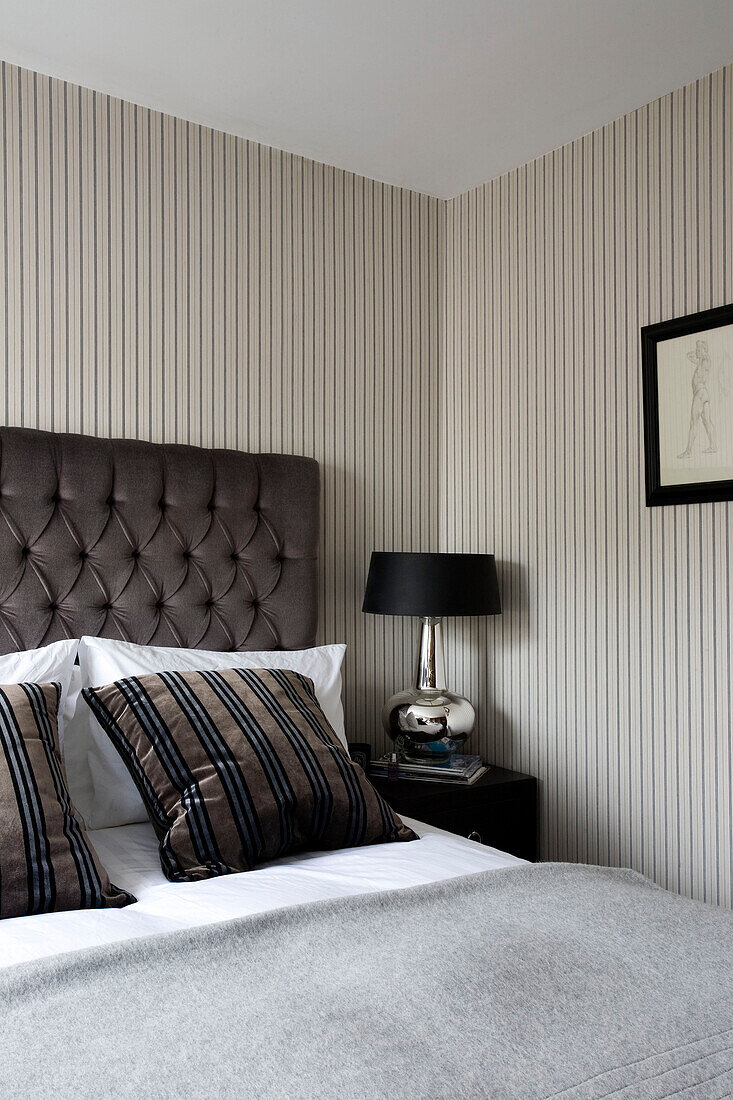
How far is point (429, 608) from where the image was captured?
2613 mm

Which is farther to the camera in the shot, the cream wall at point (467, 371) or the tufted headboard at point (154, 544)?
the cream wall at point (467, 371)

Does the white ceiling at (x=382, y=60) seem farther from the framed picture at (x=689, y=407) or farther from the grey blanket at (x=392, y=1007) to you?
the grey blanket at (x=392, y=1007)

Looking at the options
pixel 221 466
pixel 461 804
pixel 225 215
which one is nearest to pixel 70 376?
pixel 221 466

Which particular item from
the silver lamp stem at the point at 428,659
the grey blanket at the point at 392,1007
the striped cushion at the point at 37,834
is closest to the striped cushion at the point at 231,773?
the striped cushion at the point at 37,834

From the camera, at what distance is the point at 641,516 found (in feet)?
8.29

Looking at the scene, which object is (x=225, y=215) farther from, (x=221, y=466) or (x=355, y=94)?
(x=221, y=466)

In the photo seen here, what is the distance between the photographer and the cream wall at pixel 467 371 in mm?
2381

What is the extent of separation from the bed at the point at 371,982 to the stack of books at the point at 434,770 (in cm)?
57

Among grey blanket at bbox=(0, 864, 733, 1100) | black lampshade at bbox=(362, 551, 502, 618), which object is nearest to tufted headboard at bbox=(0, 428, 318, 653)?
black lampshade at bbox=(362, 551, 502, 618)

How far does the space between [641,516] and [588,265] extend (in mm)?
776

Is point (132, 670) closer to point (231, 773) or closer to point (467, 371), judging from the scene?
point (231, 773)

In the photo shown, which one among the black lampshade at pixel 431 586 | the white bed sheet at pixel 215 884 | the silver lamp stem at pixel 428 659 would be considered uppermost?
the black lampshade at pixel 431 586

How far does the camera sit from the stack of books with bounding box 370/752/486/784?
263 centimetres

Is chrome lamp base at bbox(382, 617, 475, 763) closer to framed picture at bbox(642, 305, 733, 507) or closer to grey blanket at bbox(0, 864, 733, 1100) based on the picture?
framed picture at bbox(642, 305, 733, 507)
